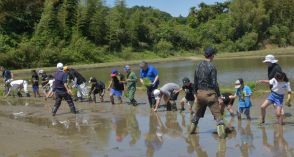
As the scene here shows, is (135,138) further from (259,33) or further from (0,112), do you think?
(259,33)

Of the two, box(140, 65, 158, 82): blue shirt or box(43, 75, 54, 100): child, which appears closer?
box(140, 65, 158, 82): blue shirt

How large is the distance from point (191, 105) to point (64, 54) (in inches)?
1668

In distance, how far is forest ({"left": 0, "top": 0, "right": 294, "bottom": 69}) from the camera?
54.9m

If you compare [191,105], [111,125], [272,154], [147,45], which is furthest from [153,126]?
[147,45]

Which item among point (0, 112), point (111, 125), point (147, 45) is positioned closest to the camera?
point (111, 125)

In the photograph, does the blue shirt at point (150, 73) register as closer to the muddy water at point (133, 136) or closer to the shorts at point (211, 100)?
the muddy water at point (133, 136)

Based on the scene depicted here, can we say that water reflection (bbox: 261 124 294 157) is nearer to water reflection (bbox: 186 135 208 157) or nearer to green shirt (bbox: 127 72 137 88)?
water reflection (bbox: 186 135 208 157)

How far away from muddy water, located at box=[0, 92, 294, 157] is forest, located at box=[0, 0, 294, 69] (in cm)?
3740

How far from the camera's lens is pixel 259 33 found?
80.6 metres

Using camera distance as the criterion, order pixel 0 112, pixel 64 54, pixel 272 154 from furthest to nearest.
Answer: pixel 64 54
pixel 0 112
pixel 272 154

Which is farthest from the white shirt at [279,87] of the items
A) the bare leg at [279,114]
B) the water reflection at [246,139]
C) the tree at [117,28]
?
the tree at [117,28]

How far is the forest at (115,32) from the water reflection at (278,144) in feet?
140

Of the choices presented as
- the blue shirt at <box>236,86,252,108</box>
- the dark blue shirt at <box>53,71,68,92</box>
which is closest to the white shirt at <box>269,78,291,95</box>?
the blue shirt at <box>236,86,252,108</box>

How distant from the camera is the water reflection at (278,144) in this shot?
843 cm
